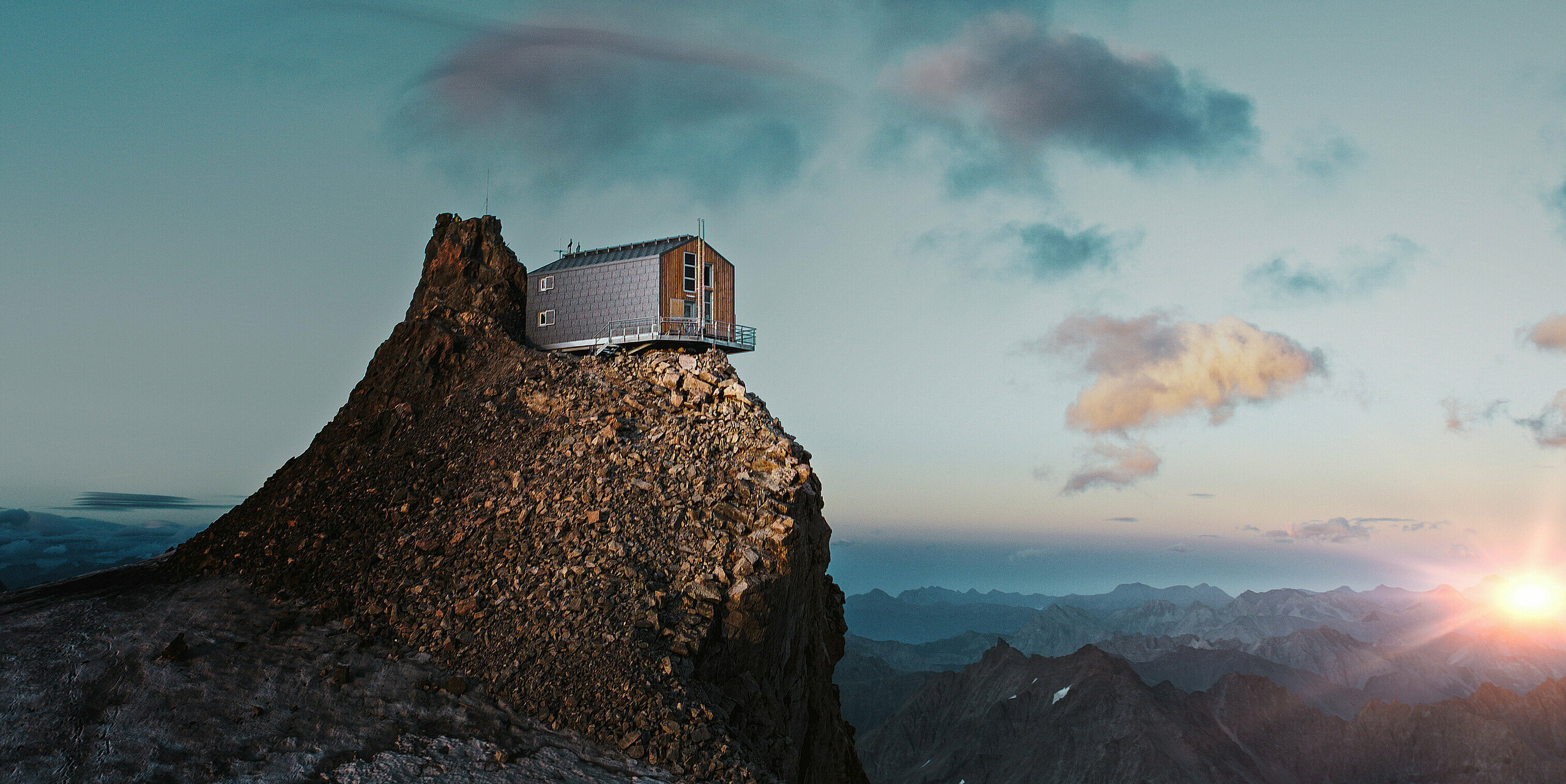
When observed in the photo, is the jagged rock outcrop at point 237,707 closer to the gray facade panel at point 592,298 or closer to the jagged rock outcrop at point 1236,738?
the gray facade panel at point 592,298

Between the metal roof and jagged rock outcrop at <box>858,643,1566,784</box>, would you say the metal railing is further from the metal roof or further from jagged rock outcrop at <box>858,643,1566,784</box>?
jagged rock outcrop at <box>858,643,1566,784</box>

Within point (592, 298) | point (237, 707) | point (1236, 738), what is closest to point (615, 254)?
point (592, 298)

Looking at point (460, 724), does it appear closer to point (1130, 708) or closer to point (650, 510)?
point (650, 510)

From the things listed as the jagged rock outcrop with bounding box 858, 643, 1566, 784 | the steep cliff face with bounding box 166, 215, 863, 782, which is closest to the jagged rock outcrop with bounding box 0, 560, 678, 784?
the steep cliff face with bounding box 166, 215, 863, 782

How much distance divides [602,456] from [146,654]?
16.3 meters

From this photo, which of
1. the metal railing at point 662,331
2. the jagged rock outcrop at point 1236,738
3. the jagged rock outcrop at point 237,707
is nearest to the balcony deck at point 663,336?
the metal railing at point 662,331

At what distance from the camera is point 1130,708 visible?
176 meters

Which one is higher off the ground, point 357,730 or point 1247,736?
point 357,730

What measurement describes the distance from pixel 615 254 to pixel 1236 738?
18189 centimetres

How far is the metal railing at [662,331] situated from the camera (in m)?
47.2

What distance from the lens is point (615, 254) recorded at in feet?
167

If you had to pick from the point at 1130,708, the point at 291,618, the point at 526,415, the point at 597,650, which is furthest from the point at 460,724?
the point at 1130,708

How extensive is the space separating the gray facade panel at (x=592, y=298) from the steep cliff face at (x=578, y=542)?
420 centimetres

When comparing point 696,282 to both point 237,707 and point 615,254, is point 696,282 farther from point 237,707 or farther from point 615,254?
point 237,707
